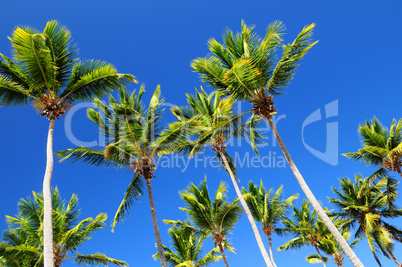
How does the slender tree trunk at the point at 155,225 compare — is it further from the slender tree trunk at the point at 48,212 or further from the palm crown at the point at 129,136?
the slender tree trunk at the point at 48,212

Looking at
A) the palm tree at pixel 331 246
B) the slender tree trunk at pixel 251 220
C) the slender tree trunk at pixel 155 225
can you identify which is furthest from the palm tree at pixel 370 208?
the slender tree trunk at pixel 155 225

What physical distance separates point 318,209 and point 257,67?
18.2ft

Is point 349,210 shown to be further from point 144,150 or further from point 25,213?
point 25,213

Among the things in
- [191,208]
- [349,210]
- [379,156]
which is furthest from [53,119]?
[349,210]

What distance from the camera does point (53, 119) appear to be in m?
9.59

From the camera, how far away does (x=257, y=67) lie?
1073 cm

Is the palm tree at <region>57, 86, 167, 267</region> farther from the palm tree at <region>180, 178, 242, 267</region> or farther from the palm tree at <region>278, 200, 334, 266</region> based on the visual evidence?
the palm tree at <region>278, 200, 334, 266</region>

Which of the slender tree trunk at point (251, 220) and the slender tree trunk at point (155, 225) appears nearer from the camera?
the slender tree trunk at point (155, 225)

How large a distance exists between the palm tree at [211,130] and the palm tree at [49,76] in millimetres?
2948

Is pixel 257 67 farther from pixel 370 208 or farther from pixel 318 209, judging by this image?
pixel 370 208

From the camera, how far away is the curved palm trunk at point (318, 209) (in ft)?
26.7

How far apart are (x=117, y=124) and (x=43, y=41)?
412 cm

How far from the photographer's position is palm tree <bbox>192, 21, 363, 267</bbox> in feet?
32.8

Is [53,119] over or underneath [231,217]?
over
